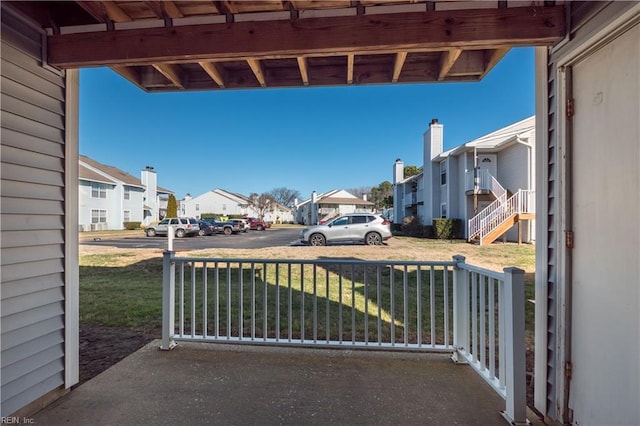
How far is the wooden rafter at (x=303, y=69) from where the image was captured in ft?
7.14

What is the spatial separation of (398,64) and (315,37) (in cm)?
66

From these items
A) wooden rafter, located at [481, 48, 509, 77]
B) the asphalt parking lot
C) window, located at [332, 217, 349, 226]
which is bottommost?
the asphalt parking lot

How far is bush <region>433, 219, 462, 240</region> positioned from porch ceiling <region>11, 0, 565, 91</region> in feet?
41.9

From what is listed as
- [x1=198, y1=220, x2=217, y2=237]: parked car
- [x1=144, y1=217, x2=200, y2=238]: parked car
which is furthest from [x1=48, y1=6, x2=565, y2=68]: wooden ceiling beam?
[x1=198, y1=220, x2=217, y2=237]: parked car

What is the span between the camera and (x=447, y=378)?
2.33m

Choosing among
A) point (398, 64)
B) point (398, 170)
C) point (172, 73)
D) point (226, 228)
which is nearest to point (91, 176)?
point (226, 228)

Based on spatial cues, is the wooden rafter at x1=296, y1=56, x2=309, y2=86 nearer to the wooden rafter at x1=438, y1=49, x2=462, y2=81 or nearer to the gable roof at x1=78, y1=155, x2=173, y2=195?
the wooden rafter at x1=438, y1=49, x2=462, y2=81

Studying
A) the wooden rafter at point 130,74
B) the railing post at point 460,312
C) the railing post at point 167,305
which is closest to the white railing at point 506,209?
the railing post at point 460,312

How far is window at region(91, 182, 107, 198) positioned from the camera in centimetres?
2187

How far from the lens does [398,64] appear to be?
222cm

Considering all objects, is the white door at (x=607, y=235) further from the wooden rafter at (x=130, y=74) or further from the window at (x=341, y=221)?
the window at (x=341, y=221)

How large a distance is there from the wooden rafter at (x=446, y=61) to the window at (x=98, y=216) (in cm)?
2565

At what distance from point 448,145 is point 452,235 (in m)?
5.51

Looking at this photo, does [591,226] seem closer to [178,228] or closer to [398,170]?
[178,228]
